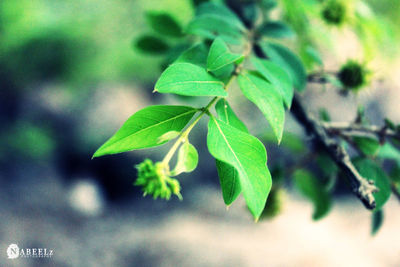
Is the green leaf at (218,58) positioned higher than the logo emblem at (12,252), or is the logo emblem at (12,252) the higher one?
the logo emblem at (12,252)

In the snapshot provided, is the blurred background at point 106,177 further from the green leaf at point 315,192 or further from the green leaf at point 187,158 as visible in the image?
the green leaf at point 187,158

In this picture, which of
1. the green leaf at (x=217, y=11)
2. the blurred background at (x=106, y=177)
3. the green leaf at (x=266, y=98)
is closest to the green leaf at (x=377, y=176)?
the green leaf at (x=266, y=98)

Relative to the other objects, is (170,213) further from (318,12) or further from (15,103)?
(318,12)

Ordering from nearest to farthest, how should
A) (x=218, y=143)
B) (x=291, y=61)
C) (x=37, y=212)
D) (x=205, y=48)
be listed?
(x=218, y=143), (x=205, y=48), (x=291, y=61), (x=37, y=212)

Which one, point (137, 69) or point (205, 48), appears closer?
point (205, 48)

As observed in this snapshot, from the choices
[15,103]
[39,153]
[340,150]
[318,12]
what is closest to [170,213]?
[39,153]

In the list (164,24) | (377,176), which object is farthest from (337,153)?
(164,24)
